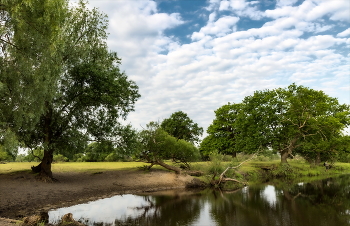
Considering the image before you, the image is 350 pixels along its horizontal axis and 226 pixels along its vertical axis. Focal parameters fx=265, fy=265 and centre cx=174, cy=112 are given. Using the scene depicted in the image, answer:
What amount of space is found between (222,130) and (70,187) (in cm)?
4204

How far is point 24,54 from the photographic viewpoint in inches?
609

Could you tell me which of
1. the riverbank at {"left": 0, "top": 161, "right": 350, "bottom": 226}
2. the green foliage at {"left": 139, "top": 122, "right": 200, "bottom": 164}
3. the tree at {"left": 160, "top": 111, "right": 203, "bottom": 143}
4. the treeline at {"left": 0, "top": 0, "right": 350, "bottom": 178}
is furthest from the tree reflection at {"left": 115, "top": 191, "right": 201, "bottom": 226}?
the tree at {"left": 160, "top": 111, "right": 203, "bottom": 143}

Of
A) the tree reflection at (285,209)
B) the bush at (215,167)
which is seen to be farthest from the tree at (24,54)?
the bush at (215,167)

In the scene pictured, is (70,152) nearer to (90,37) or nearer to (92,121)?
(92,121)

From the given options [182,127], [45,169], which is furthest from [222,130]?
[45,169]

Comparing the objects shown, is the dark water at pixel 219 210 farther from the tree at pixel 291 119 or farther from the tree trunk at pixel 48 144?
the tree at pixel 291 119

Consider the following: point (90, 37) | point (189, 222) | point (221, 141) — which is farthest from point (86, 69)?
point (221, 141)

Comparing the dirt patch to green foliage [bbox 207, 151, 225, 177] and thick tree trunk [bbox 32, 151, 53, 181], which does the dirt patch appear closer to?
thick tree trunk [bbox 32, 151, 53, 181]

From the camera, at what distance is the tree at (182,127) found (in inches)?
2822

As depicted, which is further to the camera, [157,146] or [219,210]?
[157,146]

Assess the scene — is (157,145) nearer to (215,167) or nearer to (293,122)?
(215,167)

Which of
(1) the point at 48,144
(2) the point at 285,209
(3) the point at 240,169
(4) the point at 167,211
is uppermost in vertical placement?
(1) the point at 48,144

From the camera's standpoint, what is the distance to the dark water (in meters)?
16.5

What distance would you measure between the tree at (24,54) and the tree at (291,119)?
3758 cm
